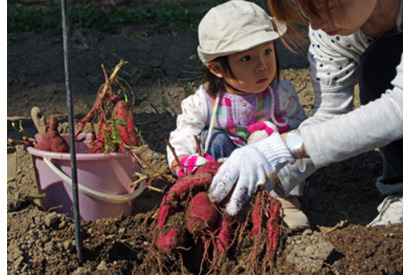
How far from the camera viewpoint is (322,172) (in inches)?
101

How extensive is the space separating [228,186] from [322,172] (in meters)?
0.99

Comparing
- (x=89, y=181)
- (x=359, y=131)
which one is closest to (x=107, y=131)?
(x=89, y=181)

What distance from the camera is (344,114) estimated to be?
71.6 inches

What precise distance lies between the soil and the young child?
0.75 feet

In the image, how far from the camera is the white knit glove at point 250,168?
1700 millimetres

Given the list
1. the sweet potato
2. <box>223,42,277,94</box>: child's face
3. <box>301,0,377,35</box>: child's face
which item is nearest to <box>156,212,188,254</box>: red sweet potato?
the sweet potato

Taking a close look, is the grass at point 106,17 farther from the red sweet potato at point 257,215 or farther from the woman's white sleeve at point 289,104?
the red sweet potato at point 257,215

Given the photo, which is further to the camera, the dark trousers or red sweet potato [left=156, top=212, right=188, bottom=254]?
the dark trousers

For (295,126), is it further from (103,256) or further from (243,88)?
(103,256)

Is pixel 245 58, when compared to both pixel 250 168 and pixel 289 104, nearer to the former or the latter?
pixel 289 104

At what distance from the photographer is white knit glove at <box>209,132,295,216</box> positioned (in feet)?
5.58

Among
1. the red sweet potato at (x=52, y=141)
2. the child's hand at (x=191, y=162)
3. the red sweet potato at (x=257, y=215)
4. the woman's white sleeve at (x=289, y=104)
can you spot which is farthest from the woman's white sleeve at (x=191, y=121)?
the red sweet potato at (x=257, y=215)

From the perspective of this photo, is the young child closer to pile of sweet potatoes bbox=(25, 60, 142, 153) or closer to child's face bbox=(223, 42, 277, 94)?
child's face bbox=(223, 42, 277, 94)

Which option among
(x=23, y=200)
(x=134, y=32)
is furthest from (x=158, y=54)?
(x=23, y=200)
